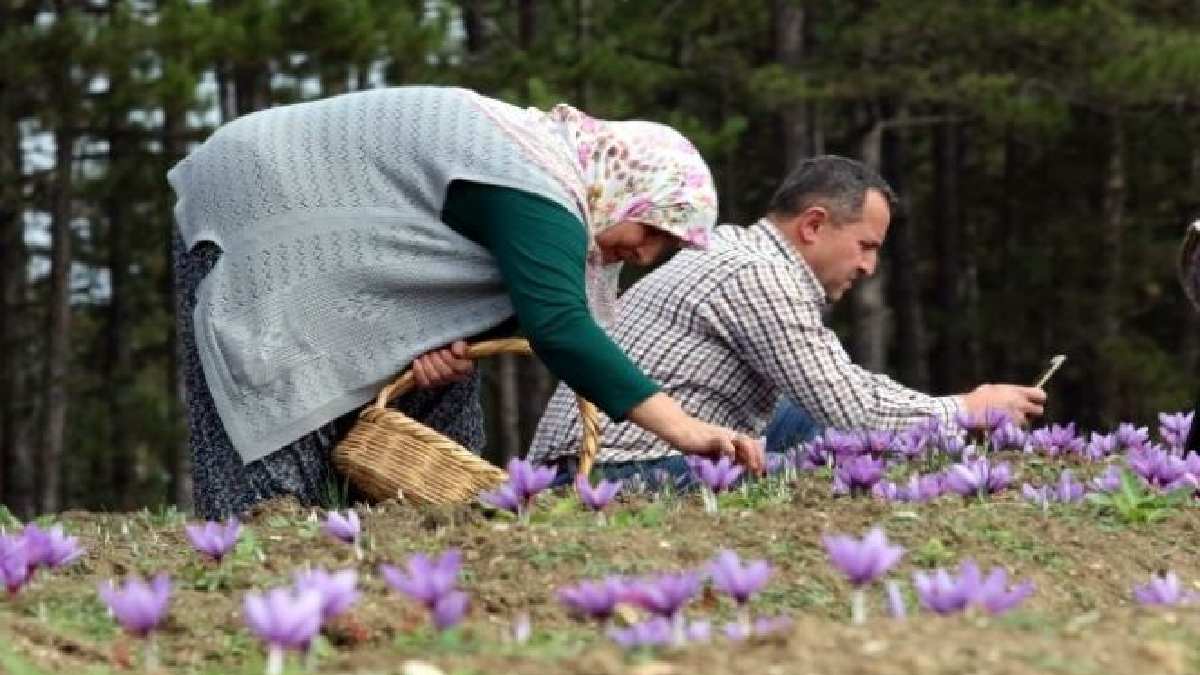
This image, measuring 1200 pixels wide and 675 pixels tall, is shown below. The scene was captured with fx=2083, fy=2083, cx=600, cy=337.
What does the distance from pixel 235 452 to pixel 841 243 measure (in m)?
1.94

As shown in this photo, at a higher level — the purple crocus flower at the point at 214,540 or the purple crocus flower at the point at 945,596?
the purple crocus flower at the point at 945,596

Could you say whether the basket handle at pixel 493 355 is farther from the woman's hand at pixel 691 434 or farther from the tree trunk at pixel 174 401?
the tree trunk at pixel 174 401

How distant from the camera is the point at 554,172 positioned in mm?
4777

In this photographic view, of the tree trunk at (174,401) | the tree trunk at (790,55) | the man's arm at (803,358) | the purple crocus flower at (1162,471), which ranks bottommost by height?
the tree trunk at (174,401)

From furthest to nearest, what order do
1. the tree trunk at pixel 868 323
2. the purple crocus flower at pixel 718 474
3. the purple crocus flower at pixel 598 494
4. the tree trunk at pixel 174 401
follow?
the tree trunk at pixel 868 323 < the tree trunk at pixel 174 401 < the purple crocus flower at pixel 718 474 < the purple crocus flower at pixel 598 494

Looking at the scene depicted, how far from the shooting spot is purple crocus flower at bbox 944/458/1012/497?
459cm

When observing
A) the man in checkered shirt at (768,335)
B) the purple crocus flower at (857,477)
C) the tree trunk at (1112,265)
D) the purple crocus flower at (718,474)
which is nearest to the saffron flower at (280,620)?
the purple crocus flower at (718,474)

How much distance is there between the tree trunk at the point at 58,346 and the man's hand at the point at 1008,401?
11425mm

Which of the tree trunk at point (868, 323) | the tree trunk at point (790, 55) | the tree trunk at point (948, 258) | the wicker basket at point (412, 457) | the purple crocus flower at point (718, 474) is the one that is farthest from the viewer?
the tree trunk at point (948, 258)

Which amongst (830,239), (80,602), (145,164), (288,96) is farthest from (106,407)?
(80,602)

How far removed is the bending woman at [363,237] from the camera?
4977mm

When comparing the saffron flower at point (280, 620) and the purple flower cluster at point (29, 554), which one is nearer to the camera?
the saffron flower at point (280, 620)

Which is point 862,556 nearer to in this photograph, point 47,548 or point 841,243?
point 47,548

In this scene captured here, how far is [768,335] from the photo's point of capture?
5.81 metres
